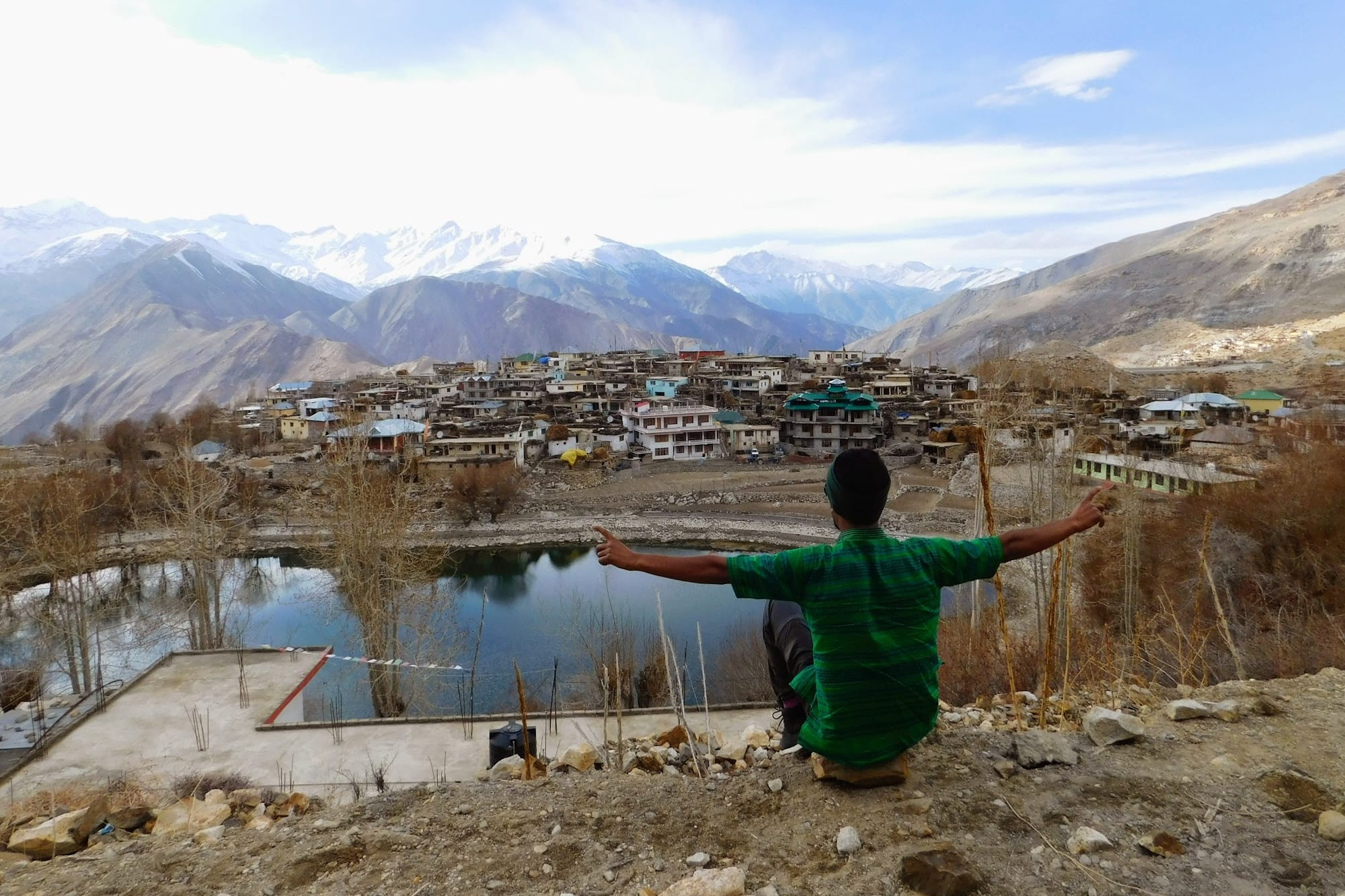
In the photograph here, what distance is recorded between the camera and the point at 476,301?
165000 mm

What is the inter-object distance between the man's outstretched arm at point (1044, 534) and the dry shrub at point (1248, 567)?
5.16 m

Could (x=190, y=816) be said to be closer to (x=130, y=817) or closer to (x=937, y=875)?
(x=130, y=817)

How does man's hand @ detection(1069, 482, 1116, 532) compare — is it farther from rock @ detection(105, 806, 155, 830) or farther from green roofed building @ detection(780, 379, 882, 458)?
green roofed building @ detection(780, 379, 882, 458)

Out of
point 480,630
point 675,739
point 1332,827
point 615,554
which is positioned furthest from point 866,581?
point 480,630

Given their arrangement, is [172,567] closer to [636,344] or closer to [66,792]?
[66,792]

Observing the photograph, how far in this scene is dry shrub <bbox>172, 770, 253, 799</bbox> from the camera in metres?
5.26

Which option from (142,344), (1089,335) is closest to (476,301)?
(142,344)

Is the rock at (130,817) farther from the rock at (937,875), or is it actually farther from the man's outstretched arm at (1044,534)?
the man's outstretched arm at (1044,534)

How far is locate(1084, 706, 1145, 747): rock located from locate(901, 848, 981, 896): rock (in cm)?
118

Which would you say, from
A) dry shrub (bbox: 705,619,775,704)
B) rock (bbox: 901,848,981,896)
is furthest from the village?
rock (bbox: 901,848,981,896)

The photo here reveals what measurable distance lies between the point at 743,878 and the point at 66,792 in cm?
593

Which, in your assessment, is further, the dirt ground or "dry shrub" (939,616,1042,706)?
"dry shrub" (939,616,1042,706)

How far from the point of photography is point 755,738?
4488mm

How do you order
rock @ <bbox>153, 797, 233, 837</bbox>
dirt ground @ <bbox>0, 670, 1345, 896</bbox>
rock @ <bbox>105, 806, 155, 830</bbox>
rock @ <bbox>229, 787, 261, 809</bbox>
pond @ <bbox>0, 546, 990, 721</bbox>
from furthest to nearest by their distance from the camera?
pond @ <bbox>0, 546, 990, 721</bbox> → rock @ <bbox>229, 787, 261, 809</bbox> → rock @ <bbox>153, 797, 233, 837</bbox> → rock @ <bbox>105, 806, 155, 830</bbox> → dirt ground @ <bbox>0, 670, 1345, 896</bbox>
